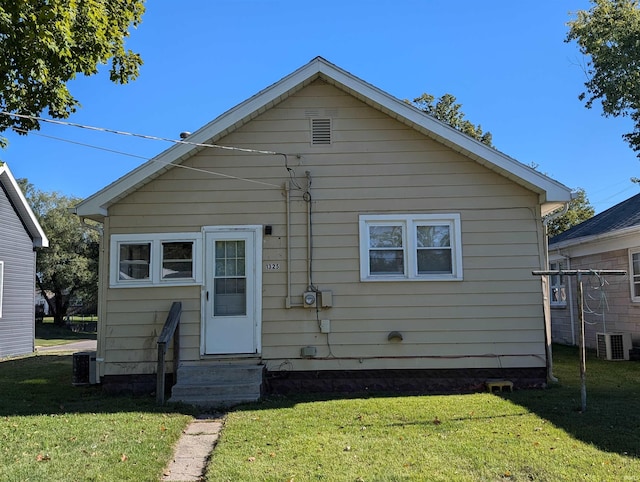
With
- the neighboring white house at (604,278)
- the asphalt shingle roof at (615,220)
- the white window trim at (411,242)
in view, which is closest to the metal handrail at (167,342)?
the white window trim at (411,242)

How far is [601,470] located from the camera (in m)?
4.64

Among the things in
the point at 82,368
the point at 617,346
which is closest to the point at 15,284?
the point at 82,368

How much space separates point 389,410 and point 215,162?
4888mm

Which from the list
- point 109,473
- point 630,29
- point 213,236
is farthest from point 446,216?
point 630,29

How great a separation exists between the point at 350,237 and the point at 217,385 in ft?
10.3

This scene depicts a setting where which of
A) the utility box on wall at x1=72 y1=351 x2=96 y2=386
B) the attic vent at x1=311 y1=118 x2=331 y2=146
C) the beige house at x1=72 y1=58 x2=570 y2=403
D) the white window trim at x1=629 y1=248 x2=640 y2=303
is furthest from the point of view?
the white window trim at x1=629 y1=248 x2=640 y2=303

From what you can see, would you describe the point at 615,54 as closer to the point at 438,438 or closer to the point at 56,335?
the point at 438,438

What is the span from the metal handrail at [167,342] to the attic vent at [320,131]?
3.56 m

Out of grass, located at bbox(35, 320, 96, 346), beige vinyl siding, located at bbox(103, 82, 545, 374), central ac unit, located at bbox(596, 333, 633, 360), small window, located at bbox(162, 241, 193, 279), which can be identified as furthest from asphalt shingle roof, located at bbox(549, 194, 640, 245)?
grass, located at bbox(35, 320, 96, 346)

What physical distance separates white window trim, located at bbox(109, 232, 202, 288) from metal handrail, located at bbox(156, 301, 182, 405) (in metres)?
0.45

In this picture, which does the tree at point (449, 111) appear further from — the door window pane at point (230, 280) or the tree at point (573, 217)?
the door window pane at point (230, 280)

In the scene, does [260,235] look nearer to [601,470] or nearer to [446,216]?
[446,216]

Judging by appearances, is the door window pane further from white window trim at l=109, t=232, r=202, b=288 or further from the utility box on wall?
the utility box on wall

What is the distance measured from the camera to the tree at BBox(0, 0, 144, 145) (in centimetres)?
715
